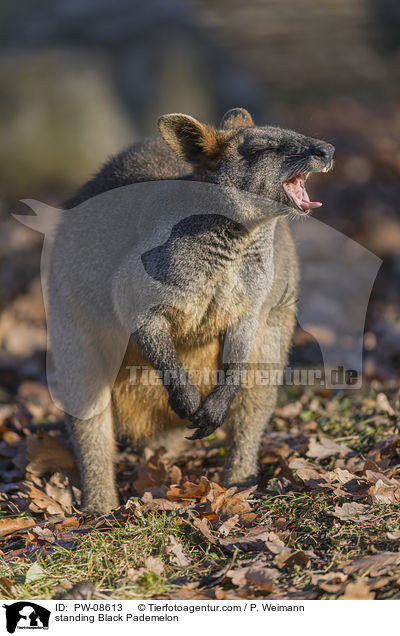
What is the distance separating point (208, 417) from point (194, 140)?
172 centimetres

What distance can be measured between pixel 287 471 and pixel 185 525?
101 centimetres

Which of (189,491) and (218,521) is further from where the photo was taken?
(189,491)

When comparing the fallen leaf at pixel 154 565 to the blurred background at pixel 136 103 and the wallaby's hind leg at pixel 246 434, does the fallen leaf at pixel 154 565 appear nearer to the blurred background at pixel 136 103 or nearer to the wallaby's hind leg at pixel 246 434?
the wallaby's hind leg at pixel 246 434

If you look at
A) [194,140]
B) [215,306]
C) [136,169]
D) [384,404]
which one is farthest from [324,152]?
[384,404]

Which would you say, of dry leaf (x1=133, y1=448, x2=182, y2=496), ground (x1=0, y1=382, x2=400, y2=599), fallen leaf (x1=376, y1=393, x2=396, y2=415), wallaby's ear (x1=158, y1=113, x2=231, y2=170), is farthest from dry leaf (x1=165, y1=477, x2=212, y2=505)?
wallaby's ear (x1=158, y1=113, x2=231, y2=170)

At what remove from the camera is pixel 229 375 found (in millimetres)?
4801

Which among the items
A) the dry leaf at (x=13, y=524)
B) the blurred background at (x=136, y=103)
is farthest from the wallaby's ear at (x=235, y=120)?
the blurred background at (x=136, y=103)

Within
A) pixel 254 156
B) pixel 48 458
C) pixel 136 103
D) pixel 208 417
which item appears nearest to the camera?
pixel 254 156

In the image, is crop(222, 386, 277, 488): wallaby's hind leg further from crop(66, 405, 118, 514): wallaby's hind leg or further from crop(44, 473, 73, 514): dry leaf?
crop(44, 473, 73, 514): dry leaf

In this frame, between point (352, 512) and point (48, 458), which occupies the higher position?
point (48, 458)

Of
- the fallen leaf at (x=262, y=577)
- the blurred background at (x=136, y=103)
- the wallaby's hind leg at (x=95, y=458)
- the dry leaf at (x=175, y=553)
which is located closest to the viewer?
the fallen leaf at (x=262, y=577)

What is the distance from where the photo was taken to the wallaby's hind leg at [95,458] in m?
4.88

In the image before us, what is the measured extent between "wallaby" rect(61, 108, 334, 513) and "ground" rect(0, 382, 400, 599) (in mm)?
326

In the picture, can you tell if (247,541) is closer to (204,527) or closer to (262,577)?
(204,527)
